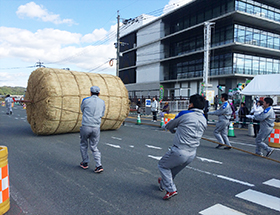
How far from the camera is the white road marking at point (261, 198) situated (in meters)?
3.86

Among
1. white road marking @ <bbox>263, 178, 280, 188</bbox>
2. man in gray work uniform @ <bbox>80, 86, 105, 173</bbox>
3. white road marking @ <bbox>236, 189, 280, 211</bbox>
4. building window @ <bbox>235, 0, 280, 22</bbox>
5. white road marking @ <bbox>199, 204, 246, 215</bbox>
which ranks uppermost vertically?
building window @ <bbox>235, 0, 280, 22</bbox>

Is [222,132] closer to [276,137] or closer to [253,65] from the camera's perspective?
[276,137]

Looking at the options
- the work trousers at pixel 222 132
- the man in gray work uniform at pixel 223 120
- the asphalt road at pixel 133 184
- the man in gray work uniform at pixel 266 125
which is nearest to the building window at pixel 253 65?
the man in gray work uniform at pixel 223 120

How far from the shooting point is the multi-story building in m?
34.7

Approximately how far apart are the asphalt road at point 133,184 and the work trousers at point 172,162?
0.93 ft

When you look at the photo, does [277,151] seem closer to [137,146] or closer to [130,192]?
[137,146]

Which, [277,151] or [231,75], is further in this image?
[231,75]

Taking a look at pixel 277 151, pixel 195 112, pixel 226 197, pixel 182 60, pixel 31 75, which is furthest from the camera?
pixel 182 60

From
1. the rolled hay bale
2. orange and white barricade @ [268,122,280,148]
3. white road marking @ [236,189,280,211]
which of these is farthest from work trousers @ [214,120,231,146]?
the rolled hay bale

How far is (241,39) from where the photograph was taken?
34562mm

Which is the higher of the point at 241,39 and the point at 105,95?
the point at 241,39

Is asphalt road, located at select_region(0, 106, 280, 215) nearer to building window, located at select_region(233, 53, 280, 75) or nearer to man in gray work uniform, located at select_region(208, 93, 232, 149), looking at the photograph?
man in gray work uniform, located at select_region(208, 93, 232, 149)

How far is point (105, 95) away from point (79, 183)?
614 cm

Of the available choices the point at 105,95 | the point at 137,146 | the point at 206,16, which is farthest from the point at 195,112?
the point at 206,16
